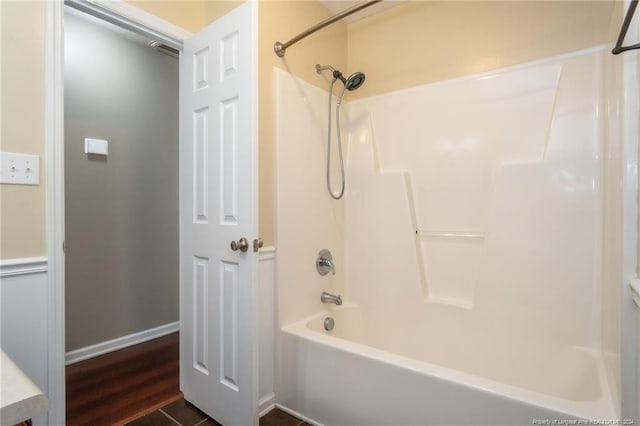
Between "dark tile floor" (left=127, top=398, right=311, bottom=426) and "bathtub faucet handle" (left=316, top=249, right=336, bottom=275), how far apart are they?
80 cm

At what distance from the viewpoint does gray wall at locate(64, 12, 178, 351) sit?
234 centimetres

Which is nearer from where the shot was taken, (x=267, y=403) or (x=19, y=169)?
(x=19, y=169)

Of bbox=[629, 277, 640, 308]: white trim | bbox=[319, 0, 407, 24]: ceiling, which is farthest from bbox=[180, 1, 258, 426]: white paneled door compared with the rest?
bbox=[629, 277, 640, 308]: white trim

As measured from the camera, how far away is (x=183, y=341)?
1.87m

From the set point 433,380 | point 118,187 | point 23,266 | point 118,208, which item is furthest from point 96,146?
point 433,380

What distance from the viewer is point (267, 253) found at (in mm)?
1749

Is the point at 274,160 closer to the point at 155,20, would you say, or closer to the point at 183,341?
the point at 155,20

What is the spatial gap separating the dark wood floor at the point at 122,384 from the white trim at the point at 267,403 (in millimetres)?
541

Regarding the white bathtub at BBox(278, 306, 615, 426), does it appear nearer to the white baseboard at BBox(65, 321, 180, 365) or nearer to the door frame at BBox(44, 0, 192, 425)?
the door frame at BBox(44, 0, 192, 425)

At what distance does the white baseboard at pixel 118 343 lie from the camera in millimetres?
2342

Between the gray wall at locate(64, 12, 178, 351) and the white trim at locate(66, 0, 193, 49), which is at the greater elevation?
the white trim at locate(66, 0, 193, 49)

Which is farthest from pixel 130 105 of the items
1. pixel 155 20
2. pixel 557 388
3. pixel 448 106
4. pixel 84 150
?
pixel 557 388

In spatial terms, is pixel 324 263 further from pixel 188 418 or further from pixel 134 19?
pixel 134 19

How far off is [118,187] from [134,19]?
1.41 metres
